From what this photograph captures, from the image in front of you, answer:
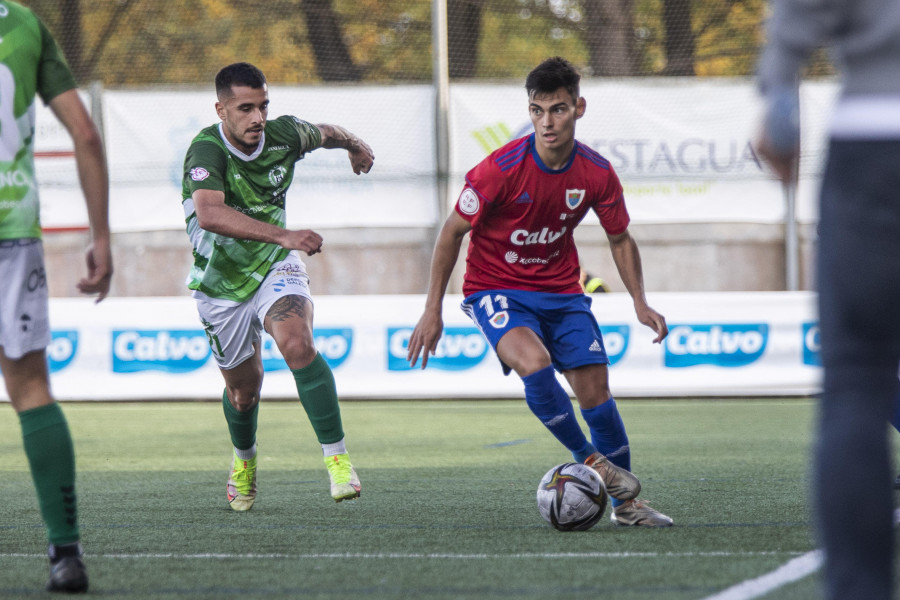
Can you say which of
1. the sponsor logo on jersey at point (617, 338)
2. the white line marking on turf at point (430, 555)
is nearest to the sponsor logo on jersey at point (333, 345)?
the sponsor logo on jersey at point (617, 338)

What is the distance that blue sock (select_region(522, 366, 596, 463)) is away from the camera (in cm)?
513

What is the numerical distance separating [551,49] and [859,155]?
63.2ft

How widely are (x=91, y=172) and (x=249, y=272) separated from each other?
7.53 feet

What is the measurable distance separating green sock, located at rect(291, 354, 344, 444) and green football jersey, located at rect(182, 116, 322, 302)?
1.48 feet

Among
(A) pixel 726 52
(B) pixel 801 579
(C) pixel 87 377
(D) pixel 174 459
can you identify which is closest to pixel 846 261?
(B) pixel 801 579

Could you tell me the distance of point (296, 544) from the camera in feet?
15.5

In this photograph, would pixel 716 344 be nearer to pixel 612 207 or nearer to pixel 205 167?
pixel 612 207

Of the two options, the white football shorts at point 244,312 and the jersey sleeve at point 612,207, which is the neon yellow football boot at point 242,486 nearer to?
the white football shorts at point 244,312

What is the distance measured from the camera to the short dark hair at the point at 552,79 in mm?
5184

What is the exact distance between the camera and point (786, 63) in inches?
93.9

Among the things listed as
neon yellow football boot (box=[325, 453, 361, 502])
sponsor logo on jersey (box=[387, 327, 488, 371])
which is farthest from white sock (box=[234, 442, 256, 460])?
sponsor logo on jersey (box=[387, 327, 488, 371])

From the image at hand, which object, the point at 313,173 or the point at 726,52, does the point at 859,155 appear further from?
the point at 726,52

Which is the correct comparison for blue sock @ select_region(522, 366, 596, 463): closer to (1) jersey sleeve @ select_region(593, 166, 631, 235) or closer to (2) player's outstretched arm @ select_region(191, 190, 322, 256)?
(1) jersey sleeve @ select_region(593, 166, 631, 235)

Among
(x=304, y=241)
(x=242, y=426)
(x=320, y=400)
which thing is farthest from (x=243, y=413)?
(x=304, y=241)
